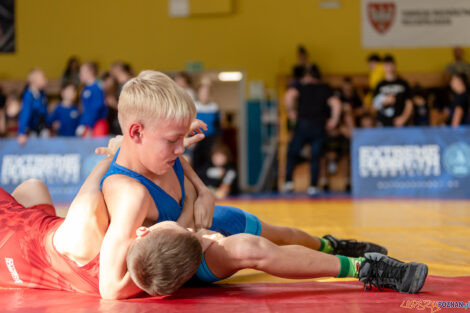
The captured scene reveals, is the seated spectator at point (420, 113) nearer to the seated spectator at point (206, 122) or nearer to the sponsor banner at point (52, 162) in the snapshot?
the seated spectator at point (206, 122)

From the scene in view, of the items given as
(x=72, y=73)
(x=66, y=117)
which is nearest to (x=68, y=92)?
(x=66, y=117)

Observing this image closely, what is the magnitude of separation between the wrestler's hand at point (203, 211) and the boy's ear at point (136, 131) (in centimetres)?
47

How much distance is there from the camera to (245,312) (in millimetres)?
2004

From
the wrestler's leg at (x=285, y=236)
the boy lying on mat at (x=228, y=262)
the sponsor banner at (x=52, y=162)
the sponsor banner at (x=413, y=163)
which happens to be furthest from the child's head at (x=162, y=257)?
the sponsor banner at (x=413, y=163)

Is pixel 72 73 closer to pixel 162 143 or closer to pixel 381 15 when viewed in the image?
pixel 381 15

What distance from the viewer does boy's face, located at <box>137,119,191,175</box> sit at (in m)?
2.23

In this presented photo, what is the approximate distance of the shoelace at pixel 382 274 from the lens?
229 centimetres

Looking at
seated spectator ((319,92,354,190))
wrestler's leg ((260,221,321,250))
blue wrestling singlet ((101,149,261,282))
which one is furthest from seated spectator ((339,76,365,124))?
blue wrestling singlet ((101,149,261,282))

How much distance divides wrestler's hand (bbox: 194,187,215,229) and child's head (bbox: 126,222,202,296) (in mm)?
415

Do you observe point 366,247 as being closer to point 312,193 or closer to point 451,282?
point 451,282

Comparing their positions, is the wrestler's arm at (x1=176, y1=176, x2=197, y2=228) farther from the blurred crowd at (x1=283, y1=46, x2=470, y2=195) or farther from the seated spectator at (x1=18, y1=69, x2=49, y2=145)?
the blurred crowd at (x1=283, y1=46, x2=470, y2=195)

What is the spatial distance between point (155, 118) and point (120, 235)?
1.55ft

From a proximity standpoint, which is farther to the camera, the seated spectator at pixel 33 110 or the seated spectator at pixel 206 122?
the seated spectator at pixel 206 122

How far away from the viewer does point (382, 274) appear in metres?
2.31
